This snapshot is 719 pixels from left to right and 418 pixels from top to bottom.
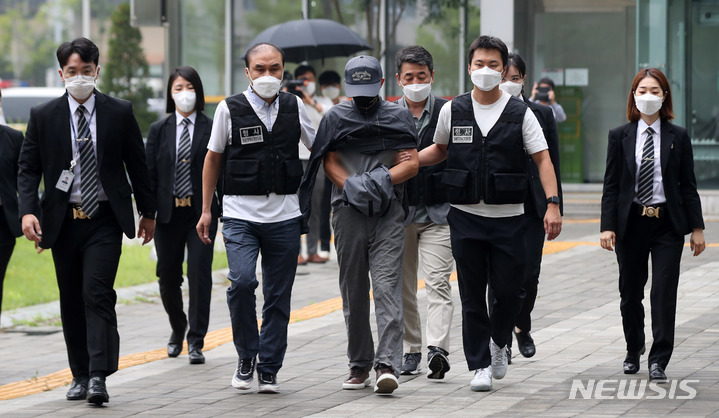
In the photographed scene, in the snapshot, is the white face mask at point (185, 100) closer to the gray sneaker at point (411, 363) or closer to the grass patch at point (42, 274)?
the gray sneaker at point (411, 363)

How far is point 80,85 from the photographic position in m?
7.22

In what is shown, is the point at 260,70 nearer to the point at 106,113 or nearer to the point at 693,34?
the point at 106,113

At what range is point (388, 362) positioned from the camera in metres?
7.16

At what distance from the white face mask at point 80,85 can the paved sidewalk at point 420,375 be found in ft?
5.74

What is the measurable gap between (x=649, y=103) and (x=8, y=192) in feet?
13.4

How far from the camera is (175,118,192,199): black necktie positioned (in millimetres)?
8820

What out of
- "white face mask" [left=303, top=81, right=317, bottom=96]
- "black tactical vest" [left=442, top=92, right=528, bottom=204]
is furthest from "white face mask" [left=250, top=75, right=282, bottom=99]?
"white face mask" [left=303, top=81, right=317, bottom=96]

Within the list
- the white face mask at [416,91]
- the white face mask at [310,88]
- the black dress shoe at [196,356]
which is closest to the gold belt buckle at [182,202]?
the black dress shoe at [196,356]

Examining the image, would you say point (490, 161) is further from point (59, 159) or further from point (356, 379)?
point (59, 159)

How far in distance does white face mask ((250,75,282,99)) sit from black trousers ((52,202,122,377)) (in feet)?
3.58

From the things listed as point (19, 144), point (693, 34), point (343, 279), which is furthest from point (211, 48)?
point (343, 279)

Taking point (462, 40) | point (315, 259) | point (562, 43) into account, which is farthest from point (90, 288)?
point (562, 43)

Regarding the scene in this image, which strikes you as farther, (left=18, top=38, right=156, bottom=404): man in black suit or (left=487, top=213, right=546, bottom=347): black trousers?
(left=487, top=213, right=546, bottom=347): black trousers

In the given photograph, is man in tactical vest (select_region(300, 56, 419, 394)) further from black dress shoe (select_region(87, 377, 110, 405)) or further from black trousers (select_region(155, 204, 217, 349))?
black trousers (select_region(155, 204, 217, 349))
